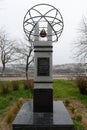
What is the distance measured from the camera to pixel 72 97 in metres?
17.1

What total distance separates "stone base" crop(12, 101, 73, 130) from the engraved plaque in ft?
4.07

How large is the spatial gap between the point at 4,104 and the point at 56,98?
3.04 metres

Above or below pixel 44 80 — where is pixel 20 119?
below

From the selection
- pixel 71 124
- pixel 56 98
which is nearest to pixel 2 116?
pixel 71 124

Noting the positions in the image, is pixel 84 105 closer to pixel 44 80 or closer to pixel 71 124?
pixel 44 80

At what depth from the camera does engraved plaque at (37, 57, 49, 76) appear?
35.1ft

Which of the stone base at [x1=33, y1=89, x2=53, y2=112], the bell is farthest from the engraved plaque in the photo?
the bell

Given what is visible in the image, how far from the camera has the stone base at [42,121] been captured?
8.49m

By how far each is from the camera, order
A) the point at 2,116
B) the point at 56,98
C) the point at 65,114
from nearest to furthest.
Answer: the point at 65,114, the point at 2,116, the point at 56,98

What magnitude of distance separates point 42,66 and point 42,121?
2.28 meters

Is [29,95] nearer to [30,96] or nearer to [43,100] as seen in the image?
[30,96]

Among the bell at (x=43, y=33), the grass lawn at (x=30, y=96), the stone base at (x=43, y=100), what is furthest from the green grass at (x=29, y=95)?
the bell at (x=43, y=33)

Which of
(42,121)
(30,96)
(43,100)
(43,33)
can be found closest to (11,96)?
(30,96)

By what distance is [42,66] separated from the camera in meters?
10.7
